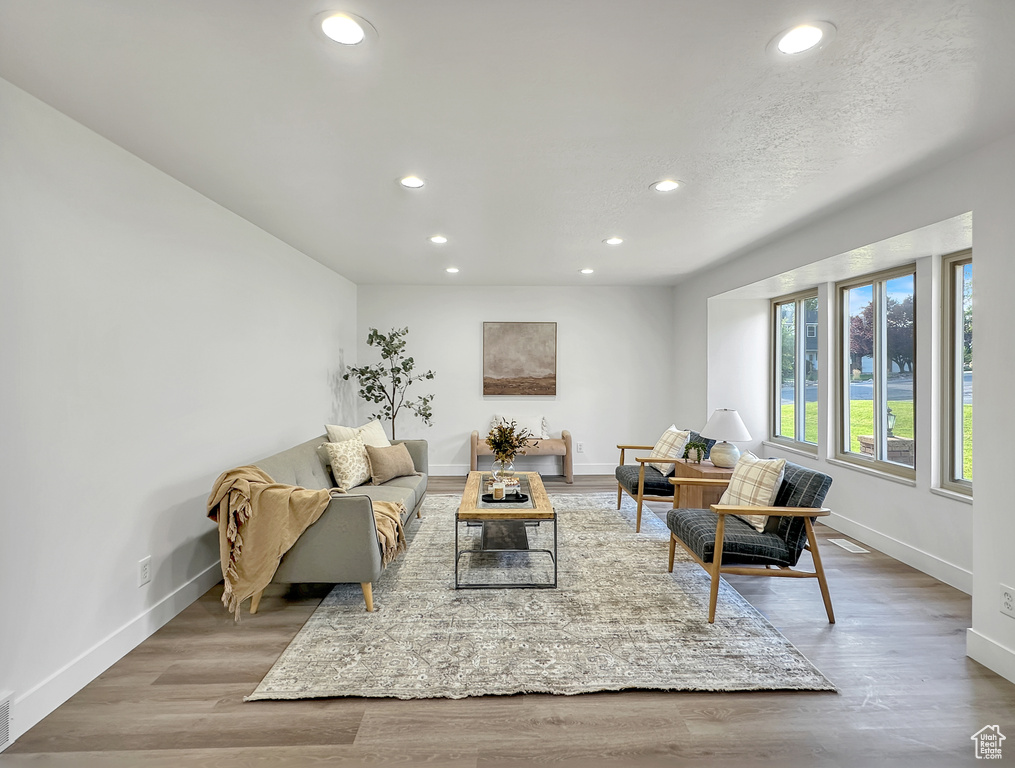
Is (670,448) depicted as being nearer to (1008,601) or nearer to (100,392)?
(1008,601)

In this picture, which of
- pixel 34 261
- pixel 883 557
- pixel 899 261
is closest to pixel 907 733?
pixel 883 557

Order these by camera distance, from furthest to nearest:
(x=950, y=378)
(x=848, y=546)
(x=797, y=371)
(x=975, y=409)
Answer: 1. (x=797, y=371)
2. (x=848, y=546)
3. (x=950, y=378)
4. (x=975, y=409)

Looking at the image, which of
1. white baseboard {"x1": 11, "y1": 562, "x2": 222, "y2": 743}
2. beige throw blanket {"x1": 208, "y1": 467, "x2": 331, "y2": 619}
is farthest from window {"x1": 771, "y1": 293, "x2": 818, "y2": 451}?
white baseboard {"x1": 11, "y1": 562, "x2": 222, "y2": 743}

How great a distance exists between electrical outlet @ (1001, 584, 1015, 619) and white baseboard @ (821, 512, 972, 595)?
1027 millimetres

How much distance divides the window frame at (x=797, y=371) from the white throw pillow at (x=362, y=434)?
3980mm

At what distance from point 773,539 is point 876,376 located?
7.39ft

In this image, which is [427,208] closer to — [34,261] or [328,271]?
[34,261]

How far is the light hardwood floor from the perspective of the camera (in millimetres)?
1844

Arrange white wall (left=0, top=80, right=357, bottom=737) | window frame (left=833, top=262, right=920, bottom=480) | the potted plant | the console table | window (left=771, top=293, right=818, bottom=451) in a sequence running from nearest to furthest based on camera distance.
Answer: white wall (left=0, top=80, right=357, bottom=737) → window frame (left=833, top=262, right=920, bottom=480) → the console table → the potted plant → window (left=771, top=293, right=818, bottom=451)

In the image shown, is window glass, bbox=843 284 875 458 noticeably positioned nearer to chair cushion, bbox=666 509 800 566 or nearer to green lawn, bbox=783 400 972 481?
green lawn, bbox=783 400 972 481

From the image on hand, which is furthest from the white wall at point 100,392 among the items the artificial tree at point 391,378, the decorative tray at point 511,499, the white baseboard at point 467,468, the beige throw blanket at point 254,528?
the white baseboard at point 467,468

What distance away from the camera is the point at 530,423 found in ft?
22.1

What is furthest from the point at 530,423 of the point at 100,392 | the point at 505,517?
the point at 100,392

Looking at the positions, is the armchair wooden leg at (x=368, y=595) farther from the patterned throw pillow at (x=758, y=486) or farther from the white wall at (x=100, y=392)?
the patterned throw pillow at (x=758, y=486)
